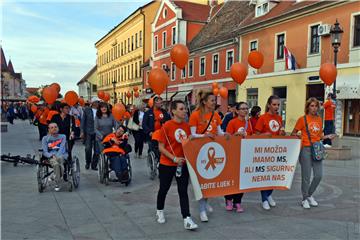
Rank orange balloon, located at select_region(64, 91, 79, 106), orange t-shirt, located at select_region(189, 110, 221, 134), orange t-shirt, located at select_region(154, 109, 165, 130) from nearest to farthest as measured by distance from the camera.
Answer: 1. orange t-shirt, located at select_region(189, 110, 221, 134)
2. orange t-shirt, located at select_region(154, 109, 165, 130)
3. orange balloon, located at select_region(64, 91, 79, 106)

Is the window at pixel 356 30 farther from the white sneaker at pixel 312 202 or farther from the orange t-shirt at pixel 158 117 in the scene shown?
the white sneaker at pixel 312 202

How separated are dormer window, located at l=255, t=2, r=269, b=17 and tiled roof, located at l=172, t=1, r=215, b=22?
11059 mm

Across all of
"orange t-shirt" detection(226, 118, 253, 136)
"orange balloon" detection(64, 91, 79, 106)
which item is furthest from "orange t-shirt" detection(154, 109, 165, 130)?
"orange balloon" detection(64, 91, 79, 106)

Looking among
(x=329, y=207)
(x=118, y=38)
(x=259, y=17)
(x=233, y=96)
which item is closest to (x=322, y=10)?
(x=259, y=17)

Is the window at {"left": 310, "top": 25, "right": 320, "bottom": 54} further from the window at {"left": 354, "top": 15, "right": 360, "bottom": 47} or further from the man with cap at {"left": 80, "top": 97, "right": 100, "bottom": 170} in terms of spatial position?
the man with cap at {"left": 80, "top": 97, "right": 100, "bottom": 170}

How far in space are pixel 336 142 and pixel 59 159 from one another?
8.94 m

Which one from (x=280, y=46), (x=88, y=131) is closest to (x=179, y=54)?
→ (x=88, y=131)

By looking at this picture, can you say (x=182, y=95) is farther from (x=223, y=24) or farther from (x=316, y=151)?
(x=316, y=151)

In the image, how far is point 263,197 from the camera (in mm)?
5465

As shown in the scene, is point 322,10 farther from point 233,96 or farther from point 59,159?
point 59,159

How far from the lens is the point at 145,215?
5000mm

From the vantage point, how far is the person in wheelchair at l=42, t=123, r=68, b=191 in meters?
6.25

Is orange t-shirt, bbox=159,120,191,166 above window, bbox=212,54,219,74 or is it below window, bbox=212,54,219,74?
below

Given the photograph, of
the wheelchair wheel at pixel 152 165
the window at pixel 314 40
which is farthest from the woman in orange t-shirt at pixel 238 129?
the window at pixel 314 40
